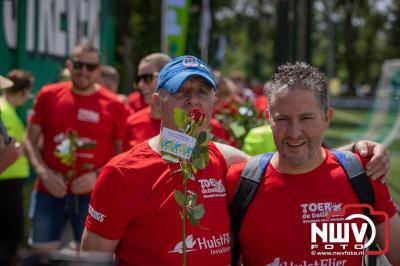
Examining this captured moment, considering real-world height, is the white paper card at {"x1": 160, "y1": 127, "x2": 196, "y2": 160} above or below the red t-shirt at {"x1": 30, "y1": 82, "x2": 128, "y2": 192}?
above

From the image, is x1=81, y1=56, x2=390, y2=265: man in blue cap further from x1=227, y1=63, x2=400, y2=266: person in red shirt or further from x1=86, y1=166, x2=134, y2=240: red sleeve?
x1=227, y1=63, x2=400, y2=266: person in red shirt

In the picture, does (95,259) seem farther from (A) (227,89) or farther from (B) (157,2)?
(B) (157,2)

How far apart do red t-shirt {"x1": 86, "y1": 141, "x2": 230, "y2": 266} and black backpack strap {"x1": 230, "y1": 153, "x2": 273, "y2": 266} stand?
0.09 meters

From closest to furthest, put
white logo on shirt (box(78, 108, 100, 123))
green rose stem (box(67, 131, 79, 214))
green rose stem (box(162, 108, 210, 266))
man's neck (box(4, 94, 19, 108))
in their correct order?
1. green rose stem (box(162, 108, 210, 266))
2. green rose stem (box(67, 131, 79, 214))
3. white logo on shirt (box(78, 108, 100, 123))
4. man's neck (box(4, 94, 19, 108))

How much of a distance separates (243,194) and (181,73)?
1.85ft

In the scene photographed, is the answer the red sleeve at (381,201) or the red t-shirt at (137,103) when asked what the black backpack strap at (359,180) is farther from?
the red t-shirt at (137,103)

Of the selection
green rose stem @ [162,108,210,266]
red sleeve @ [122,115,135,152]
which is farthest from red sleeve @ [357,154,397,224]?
red sleeve @ [122,115,135,152]

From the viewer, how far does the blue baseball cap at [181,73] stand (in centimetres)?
285

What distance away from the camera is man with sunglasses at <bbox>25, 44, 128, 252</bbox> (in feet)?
18.9

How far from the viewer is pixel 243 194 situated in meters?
2.85

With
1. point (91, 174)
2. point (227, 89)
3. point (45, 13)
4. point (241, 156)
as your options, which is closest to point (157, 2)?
point (45, 13)

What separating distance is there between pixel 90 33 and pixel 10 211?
7.69m

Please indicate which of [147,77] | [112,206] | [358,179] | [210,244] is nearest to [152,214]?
[112,206]

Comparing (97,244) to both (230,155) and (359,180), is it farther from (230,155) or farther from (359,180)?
(359,180)
